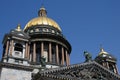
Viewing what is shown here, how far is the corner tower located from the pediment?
11.2 m

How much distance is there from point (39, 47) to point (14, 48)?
41.9 ft

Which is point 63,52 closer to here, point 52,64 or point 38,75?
point 52,64

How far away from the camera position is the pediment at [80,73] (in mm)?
27641

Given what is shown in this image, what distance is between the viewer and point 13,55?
1206 inches

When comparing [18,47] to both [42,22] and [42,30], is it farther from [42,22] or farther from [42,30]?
[42,22]

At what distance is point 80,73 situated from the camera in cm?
2941

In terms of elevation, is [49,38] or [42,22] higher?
[42,22]

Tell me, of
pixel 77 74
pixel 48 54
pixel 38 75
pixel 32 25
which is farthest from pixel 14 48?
pixel 32 25

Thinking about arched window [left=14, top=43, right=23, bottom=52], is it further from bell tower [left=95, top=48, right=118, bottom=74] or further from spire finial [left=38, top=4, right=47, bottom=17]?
spire finial [left=38, top=4, right=47, bottom=17]

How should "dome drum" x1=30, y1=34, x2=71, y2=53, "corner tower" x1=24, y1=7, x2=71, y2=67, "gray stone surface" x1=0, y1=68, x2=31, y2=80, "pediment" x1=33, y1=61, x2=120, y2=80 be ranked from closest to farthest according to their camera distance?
"pediment" x1=33, y1=61, x2=120, y2=80 < "gray stone surface" x1=0, y1=68, x2=31, y2=80 < "corner tower" x1=24, y1=7, x2=71, y2=67 < "dome drum" x1=30, y1=34, x2=71, y2=53

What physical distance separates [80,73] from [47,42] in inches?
622

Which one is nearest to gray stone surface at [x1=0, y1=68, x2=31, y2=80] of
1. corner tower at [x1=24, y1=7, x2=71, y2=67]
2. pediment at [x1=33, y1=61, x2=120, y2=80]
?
pediment at [x1=33, y1=61, x2=120, y2=80]

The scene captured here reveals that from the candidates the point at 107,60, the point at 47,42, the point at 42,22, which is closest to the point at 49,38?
the point at 47,42

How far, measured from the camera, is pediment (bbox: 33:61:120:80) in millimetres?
27641
